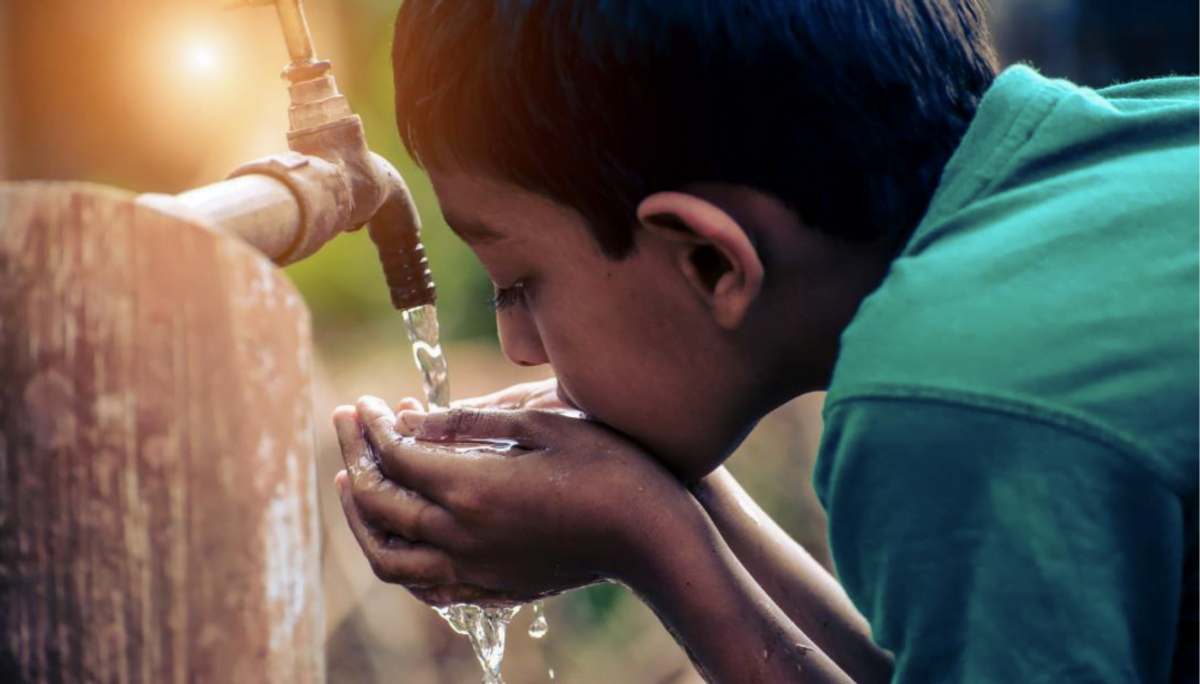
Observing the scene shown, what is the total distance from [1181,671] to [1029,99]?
18.8 inches

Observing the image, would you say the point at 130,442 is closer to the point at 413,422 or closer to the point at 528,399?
the point at 413,422

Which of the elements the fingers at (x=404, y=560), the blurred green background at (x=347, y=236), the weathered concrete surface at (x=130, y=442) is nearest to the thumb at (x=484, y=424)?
the fingers at (x=404, y=560)

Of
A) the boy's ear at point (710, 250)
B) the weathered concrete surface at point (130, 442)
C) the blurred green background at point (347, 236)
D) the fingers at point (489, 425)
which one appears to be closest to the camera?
the weathered concrete surface at point (130, 442)

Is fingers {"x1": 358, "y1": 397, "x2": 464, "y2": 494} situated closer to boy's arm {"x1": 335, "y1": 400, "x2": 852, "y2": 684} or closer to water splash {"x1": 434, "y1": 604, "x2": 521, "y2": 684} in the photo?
boy's arm {"x1": 335, "y1": 400, "x2": 852, "y2": 684}

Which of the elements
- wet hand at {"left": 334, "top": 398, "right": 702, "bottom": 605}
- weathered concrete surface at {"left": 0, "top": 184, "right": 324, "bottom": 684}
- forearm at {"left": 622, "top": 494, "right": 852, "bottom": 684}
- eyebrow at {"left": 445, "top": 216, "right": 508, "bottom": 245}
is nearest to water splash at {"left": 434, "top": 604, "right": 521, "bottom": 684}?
wet hand at {"left": 334, "top": 398, "right": 702, "bottom": 605}

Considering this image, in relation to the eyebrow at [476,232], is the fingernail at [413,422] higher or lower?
lower

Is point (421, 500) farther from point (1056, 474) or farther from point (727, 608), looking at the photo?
point (1056, 474)

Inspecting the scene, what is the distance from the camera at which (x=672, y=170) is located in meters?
1.26

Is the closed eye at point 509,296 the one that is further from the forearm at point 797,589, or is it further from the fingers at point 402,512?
the forearm at point 797,589

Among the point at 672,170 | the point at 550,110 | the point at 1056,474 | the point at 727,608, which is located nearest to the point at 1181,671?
the point at 1056,474

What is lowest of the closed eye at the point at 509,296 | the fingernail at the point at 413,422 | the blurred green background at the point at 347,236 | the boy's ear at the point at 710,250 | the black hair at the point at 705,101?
the blurred green background at the point at 347,236

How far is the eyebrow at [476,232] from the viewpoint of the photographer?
1.33 metres

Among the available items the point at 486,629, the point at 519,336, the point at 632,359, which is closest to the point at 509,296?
the point at 519,336

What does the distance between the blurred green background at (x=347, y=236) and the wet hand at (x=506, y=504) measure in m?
1.55
